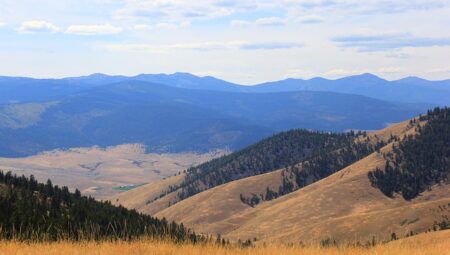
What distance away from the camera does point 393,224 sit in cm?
14825

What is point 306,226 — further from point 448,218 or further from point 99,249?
point 99,249

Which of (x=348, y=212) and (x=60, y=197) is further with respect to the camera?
(x=348, y=212)

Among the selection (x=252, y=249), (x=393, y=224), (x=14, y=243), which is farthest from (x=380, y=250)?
(x=393, y=224)

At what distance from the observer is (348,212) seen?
192 meters

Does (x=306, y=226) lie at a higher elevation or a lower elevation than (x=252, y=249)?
lower

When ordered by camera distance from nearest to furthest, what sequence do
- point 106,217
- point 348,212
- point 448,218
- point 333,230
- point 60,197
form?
point 106,217 → point 60,197 → point 448,218 → point 333,230 → point 348,212

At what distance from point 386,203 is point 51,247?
192m

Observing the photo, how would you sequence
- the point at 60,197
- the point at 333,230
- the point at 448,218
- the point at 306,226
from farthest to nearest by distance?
the point at 306,226
the point at 333,230
the point at 448,218
the point at 60,197

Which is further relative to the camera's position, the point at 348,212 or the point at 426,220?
the point at 348,212

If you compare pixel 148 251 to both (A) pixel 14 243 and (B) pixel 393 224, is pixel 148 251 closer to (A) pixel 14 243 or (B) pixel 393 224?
(A) pixel 14 243

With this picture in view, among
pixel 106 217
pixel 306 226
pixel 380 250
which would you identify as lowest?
pixel 306 226

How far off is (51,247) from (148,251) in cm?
296

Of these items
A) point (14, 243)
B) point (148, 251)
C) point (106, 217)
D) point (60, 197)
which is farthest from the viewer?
point (60, 197)

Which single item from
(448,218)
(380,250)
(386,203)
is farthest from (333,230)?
(380,250)
